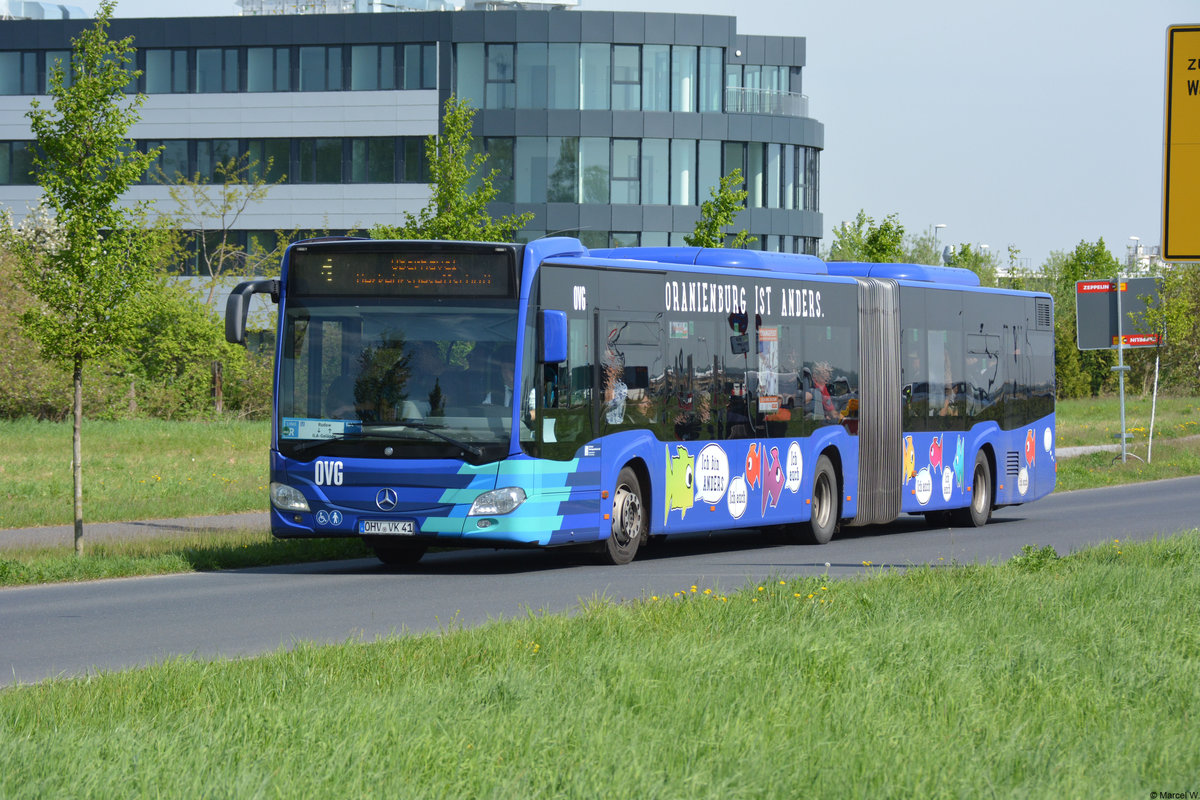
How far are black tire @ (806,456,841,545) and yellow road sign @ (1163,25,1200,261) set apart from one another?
9.67 metres

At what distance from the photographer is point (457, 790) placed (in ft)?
18.9

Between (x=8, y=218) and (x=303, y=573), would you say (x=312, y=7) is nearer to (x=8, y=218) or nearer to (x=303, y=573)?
(x=8, y=218)

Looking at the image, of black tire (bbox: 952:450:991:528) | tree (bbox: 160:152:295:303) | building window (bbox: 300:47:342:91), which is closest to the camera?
black tire (bbox: 952:450:991:528)

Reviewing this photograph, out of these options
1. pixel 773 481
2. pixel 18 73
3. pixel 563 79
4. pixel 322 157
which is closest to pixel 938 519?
pixel 773 481

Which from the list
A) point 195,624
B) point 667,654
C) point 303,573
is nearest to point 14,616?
point 195,624

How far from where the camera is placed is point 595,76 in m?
63.6

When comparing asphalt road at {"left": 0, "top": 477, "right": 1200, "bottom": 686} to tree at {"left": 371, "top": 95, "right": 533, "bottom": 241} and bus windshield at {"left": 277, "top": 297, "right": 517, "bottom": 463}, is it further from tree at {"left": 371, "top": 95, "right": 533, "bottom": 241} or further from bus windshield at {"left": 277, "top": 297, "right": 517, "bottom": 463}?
tree at {"left": 371, "top": 95, "right": 533, "bottom": 241}

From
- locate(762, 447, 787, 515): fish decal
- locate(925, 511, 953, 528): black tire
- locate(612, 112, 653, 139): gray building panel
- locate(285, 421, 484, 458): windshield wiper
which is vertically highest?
locate(612, 112, 653, 139): gray building panel

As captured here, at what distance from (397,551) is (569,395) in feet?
9.55

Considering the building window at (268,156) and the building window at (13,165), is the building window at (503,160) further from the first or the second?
the building window at (13,165)

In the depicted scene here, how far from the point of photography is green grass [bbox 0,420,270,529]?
934 inches

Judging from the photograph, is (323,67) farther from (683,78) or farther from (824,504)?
(824,504)

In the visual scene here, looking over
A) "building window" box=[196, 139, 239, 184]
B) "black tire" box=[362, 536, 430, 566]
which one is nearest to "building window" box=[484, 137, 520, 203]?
"building window" box=[196, 139, 239, 184]

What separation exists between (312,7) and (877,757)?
6875 centimetres
